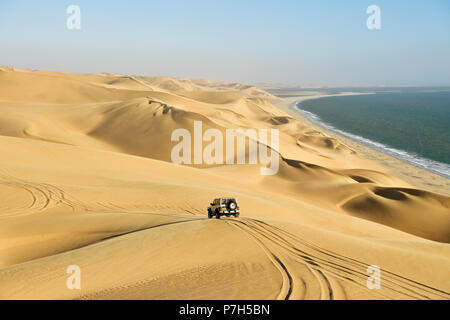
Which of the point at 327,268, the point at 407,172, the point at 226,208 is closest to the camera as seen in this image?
the point at 327,268

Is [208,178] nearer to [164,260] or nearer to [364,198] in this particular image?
[364,198]

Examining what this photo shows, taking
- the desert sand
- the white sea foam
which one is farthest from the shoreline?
the desert sand

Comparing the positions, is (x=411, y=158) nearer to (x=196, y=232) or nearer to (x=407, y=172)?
(x=407, y=172)

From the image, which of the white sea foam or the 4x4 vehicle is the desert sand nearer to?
the 4x4 vehicle

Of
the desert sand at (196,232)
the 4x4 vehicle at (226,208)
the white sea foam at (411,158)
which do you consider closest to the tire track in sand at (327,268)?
the desert sand at (196,232)

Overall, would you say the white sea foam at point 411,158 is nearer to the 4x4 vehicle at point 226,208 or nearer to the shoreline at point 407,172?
the shoreline at point 407,172

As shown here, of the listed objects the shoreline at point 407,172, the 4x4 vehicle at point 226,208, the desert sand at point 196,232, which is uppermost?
the 4x4 vehicle at point 226,208

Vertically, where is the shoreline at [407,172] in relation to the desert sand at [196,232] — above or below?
below

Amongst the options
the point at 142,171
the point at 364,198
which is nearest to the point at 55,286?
the point at 142,171

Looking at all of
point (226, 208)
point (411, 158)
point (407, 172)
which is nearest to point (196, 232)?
point (226, 208)
